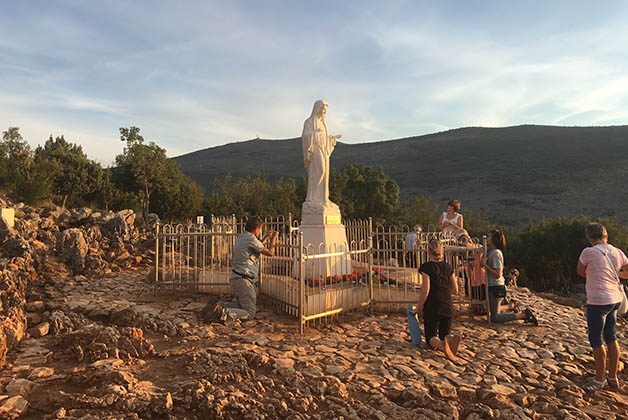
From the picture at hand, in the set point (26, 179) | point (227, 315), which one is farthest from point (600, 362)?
point (26, 179)

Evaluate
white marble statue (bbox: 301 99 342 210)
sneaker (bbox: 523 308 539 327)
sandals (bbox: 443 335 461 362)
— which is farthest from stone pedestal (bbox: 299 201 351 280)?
sandals (bbox: 443 335 461 362)

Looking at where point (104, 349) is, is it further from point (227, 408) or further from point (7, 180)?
point (7, 180)

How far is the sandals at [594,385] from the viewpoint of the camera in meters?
3.79

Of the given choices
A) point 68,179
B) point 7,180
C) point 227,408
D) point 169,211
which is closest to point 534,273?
point 227,408

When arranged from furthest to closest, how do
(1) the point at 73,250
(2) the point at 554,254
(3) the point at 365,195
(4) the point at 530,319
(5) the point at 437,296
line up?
(3) the point at 365,195 < (2) the point at 554,254 < (1) the point at 73,250 < (4) the point at 530,319 < (5) the point at 437,296

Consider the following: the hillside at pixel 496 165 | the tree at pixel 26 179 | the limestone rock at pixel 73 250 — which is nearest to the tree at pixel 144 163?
the tree at pixel 26 179

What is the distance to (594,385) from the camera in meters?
3.82

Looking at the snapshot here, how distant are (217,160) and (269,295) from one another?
97.3m

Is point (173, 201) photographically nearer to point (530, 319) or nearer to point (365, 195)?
point (365, 195)

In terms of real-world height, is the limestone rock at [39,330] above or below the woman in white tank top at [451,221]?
below

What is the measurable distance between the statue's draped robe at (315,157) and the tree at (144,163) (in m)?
20.7

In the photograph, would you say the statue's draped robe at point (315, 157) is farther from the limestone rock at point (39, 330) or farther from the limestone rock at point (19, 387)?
the limestone rock at point (19, 387)

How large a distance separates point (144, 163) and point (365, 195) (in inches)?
664

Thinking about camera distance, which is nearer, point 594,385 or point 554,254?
point 594,385
